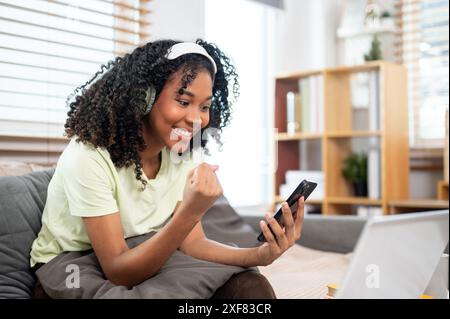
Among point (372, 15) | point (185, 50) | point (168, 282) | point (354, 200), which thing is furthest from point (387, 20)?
point (168, 282)

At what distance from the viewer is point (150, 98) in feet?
1.78

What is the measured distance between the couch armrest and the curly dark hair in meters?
0.52

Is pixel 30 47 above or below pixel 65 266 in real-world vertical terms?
above

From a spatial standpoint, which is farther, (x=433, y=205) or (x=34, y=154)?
(x=433, y=205)

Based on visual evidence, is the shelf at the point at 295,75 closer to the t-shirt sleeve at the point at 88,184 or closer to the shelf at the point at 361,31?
the shelf at the point at 361,31

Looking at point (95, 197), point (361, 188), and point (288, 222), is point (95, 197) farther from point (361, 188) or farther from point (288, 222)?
point (361, 188)

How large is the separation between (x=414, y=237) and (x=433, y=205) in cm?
108

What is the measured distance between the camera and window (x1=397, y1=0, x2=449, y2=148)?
5.48 feet

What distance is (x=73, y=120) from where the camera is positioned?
58 cm

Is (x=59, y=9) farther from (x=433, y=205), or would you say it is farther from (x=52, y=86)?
(x=433, y=205)

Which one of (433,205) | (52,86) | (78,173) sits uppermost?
(52,86)

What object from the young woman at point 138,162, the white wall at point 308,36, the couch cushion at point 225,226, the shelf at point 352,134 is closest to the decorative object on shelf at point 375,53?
the white wall at point 308,36

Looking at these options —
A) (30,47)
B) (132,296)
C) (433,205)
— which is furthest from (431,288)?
(433,205)
